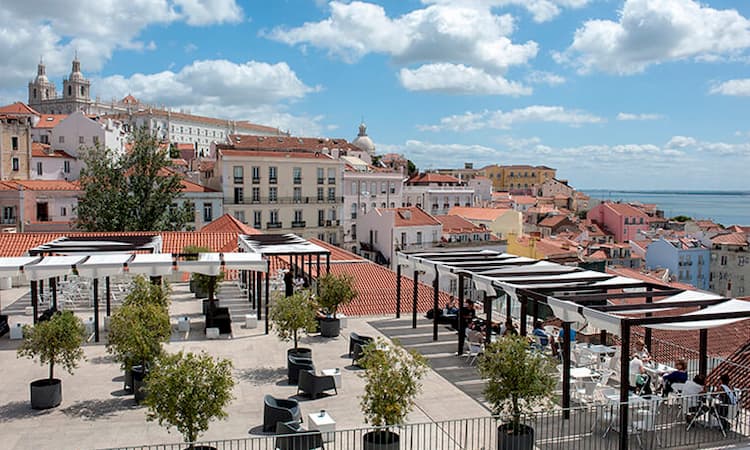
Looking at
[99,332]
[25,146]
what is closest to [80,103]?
[25,146]

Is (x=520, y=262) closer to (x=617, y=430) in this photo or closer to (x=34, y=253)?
(x=617, y=430)

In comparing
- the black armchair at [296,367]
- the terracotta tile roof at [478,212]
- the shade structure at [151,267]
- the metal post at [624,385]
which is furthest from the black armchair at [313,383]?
the terracotta tile roof at [478,212]

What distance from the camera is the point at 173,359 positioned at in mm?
9648

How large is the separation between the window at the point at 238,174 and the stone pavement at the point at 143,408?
140 feet

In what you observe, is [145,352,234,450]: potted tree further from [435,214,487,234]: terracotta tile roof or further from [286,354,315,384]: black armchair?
[435,214,487,234]: terracotta tile roof

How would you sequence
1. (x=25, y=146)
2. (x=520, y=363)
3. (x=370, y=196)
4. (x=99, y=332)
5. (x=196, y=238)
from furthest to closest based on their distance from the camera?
(x=370, y=196), (x=25, y=146), (x=196, y=238), (x=99, y=332), (x=520, y=363)

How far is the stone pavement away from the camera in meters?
11.2

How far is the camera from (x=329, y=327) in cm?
1888

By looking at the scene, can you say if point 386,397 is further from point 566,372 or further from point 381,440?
point 566,372

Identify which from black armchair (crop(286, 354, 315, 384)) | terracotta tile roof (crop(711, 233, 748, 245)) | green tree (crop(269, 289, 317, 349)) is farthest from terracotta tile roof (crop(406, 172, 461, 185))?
black armchair (crop(286, 354, 315, 384))

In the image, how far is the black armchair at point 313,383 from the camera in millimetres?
13250

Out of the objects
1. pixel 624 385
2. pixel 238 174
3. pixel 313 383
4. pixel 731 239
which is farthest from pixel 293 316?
pixel 731 239

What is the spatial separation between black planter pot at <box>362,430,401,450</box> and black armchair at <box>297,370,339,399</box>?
3217mm

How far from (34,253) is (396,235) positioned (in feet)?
137
